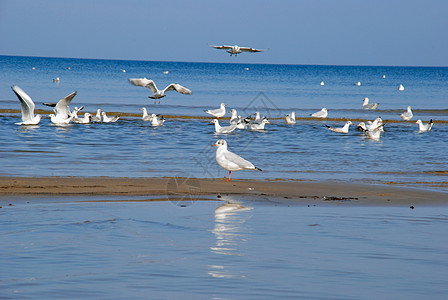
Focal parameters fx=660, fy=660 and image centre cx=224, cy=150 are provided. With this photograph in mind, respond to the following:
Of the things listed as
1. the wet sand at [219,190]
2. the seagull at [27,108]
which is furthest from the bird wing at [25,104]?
the wet sand at [219,190]

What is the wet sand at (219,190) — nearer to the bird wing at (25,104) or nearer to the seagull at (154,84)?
the seagull at (154,84)

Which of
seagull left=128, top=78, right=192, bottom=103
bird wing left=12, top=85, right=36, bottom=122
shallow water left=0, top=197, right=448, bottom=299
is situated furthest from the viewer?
bird wing left=12, top=85, right=36, bottom=122

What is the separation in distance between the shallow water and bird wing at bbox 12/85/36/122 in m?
11.7

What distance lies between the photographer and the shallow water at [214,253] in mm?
5477

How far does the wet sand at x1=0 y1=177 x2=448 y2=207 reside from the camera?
993 centimetres

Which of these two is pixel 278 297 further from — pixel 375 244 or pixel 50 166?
pixel 50 166

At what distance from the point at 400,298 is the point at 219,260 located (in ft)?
5.65

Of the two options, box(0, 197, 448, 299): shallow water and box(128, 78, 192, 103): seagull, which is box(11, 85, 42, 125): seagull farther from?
box(0, 197, 448, 299): shallow water

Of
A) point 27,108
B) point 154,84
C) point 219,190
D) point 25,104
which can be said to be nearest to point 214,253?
point 219,190

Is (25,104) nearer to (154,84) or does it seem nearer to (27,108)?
(27,108)

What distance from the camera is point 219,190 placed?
1067 centimetres

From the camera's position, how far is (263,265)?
6.16 metres

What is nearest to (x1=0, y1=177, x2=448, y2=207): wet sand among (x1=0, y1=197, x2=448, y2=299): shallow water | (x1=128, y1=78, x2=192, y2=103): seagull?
(x1=0, y1=197, x2=448, y2=299): shallow water

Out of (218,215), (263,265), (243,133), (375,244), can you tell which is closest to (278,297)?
(263,265)
